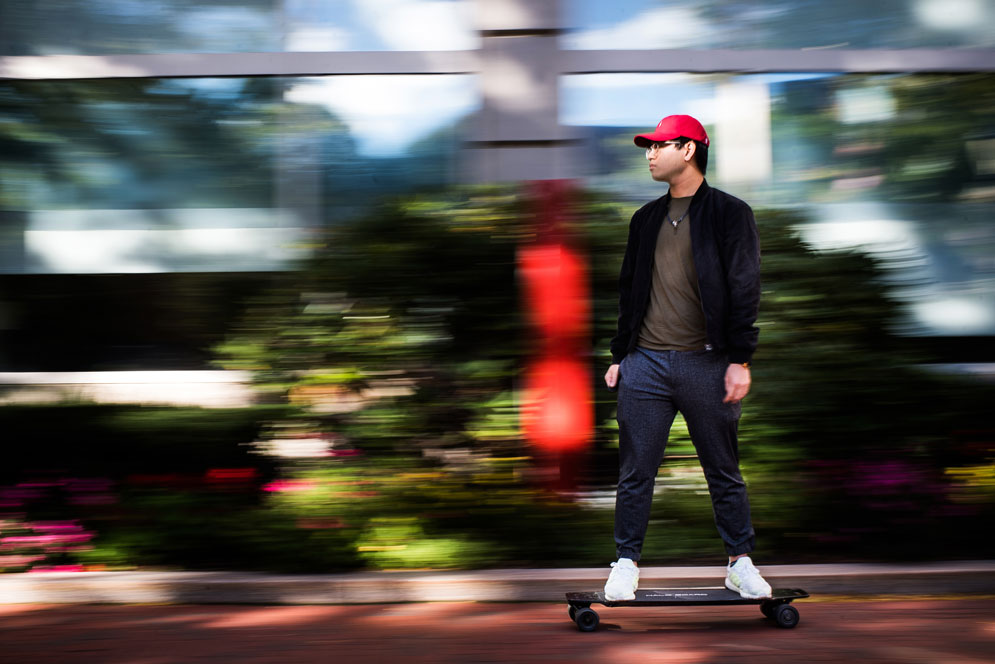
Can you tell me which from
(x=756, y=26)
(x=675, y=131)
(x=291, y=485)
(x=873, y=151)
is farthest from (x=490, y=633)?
(x=756, y=26)

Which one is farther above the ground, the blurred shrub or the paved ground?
the blurred shrub

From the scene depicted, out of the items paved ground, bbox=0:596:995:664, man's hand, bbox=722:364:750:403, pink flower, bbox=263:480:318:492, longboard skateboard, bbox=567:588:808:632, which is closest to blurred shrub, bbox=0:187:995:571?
pink flower, bbox=263:480:318:492

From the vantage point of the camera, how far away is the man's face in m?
3.61

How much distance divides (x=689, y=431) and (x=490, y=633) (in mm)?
1202

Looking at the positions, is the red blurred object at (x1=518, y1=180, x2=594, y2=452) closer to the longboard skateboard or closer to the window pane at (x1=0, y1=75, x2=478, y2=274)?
Result: the longboard skateboard

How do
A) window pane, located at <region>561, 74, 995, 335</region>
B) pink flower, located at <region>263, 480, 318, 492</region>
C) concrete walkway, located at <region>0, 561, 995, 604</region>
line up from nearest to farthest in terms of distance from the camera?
concrete walkway, located at <region>0, 561, 995, 604</region> → pink flower, located at <region>263, 480, 318, 492</region> → window pane, located at <region>561, 74, 995, 335</region>

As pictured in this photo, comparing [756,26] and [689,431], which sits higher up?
[756,26]

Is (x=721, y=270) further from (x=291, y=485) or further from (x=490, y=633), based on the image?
(x=291, y=485)

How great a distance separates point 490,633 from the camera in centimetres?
371

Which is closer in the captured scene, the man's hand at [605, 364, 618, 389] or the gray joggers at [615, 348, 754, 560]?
the gray joggers at [615, 348, 754, 560]

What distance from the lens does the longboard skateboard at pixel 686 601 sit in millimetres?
3535

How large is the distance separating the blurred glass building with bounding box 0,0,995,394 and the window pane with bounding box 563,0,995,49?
0.05ft

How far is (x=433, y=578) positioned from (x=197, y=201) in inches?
130

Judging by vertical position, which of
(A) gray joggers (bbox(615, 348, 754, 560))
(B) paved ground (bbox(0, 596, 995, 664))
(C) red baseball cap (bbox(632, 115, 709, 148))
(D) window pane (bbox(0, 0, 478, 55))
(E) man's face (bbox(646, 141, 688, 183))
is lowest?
(B) paved ground (bbox(0, 596, 995, 664))
